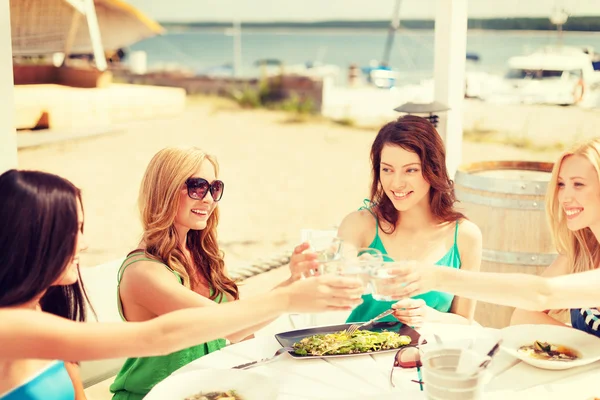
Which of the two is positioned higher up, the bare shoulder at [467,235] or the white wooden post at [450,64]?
the white wooden post at [450,64]

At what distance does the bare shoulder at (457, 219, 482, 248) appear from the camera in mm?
2617

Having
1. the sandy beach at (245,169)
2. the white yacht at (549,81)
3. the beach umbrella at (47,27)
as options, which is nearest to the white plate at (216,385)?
the sandy beach at (245,169)

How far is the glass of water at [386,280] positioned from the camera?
1.72m

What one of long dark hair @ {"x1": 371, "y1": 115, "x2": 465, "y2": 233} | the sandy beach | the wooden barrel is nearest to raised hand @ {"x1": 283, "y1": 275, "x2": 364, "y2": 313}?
long dark hair @ {"x1": 371, "y1": 115, "x2": 465, "y2": 233}

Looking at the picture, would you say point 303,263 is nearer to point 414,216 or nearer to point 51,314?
point 51,314

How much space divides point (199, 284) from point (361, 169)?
37.8 feet

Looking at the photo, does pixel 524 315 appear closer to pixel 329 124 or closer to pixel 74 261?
pixel 74 261

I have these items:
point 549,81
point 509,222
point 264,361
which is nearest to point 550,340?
→ point 264,361

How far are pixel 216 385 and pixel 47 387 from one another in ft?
1.27

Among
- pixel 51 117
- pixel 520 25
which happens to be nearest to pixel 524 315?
pixel 51 117

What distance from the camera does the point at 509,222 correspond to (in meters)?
3.25

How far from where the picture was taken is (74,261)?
5.41 ft

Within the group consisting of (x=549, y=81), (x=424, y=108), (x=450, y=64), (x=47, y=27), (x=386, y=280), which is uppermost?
(x=47, y=27)

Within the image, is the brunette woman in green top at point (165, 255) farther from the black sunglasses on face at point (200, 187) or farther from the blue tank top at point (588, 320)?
the blue tank top at point (588, 320)
